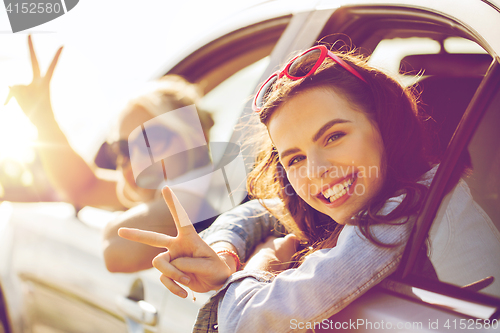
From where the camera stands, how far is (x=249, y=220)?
1.76 meters

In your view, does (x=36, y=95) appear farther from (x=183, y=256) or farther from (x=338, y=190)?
(x=338, y=190)

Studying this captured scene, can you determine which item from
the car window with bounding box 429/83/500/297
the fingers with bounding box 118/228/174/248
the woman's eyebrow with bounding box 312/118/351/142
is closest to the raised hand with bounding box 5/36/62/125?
the fingers with bounding box 118/228/174/248

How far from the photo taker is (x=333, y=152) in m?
1.16

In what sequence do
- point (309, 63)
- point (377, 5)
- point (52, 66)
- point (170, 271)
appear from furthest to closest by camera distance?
point (52, 66), point (377, 5), point (309, 63), point (170, 271)

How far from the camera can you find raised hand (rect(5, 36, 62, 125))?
2.46m

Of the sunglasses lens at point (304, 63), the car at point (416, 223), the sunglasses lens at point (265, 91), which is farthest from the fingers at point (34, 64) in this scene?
the sunglasses lens at point (304, 63)

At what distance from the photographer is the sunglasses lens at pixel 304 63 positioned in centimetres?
134

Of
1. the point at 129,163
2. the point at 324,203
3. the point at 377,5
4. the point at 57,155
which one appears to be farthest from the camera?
the point at 57,155

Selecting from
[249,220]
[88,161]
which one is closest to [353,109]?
[249,220]

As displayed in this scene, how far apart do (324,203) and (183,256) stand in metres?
0.52

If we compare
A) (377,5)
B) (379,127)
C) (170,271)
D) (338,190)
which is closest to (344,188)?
(338,190)

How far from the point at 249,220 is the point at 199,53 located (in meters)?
1.18

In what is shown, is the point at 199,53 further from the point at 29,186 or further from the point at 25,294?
the point at 25,294

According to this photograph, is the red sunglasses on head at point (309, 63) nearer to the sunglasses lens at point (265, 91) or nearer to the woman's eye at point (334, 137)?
the sunglasses lens at point (265, 91)
